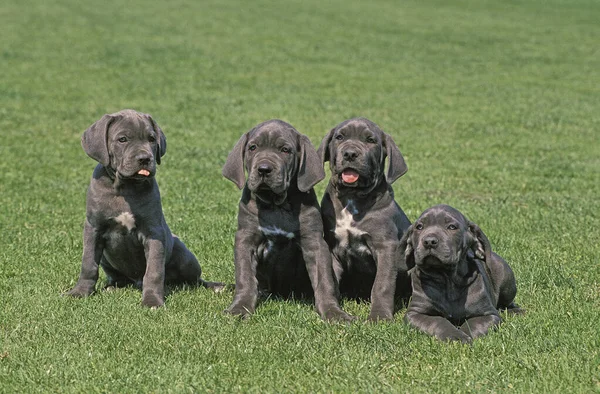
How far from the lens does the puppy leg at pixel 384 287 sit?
785cm

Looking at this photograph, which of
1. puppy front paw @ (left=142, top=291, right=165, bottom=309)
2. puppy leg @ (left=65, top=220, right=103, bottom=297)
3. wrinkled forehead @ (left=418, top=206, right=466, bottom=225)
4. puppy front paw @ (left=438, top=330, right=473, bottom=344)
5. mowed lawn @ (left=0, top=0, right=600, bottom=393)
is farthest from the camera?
puppy leg @ (left=65, top=220, right=103, bottom=297)

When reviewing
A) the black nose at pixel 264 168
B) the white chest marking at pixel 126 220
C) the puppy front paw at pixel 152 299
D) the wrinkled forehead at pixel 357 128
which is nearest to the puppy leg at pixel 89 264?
the white chest marking at pixel 126 220

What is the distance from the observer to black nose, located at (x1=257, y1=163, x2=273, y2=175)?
7844 millimetres

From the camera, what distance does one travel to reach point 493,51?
34.5 meters

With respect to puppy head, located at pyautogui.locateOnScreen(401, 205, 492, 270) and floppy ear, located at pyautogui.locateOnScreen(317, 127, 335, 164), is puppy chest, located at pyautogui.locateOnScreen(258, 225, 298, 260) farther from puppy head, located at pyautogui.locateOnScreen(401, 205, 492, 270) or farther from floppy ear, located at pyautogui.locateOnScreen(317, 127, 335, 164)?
puppy head, located at pyautogui.locateOnScreen(401, 205, 492, 270)

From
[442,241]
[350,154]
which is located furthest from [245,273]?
[442,241]

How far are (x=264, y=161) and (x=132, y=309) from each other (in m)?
1.78

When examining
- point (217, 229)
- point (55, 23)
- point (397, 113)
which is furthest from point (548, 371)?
point (55, 23)

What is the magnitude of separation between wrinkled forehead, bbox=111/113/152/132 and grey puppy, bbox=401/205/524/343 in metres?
2.70

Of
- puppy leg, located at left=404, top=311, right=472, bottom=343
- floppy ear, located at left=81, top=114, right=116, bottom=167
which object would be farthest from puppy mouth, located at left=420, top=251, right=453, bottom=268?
floppy ear, located at left=81, top=114, right=116, bottom=167

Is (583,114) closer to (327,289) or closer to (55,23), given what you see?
(327,289)

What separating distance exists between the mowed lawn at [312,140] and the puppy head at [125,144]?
4.13 ft

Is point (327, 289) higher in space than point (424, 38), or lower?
higher

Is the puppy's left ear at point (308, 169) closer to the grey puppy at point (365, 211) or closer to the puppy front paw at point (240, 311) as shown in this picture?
the grey puppy at point (365, 211)
